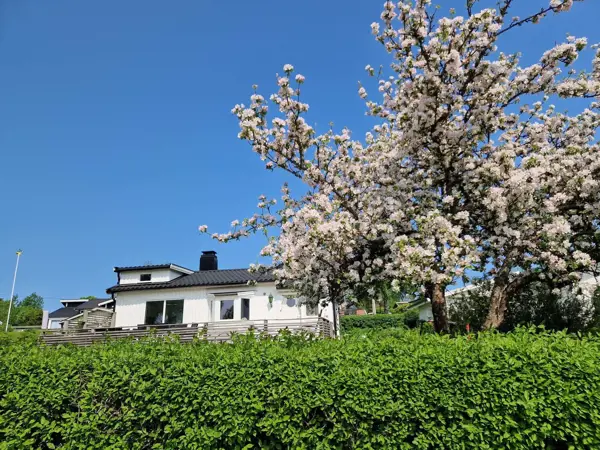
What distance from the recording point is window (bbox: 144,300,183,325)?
65.1 feet

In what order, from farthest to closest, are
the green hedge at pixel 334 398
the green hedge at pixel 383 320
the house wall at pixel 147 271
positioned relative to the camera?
the green hedge at pixel 383 320 → the house wall at pixel 147 271 → the green hedge at pixel 334 398

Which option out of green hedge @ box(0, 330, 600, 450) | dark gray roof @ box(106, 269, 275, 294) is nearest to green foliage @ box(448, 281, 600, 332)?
green hedge @ box(0, 330, 600, 450)

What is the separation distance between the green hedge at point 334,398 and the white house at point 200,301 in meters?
14.7

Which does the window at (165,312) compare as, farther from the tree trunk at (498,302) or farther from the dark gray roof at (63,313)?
the dark gray roof at (63,313)

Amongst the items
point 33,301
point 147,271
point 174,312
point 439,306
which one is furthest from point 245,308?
point 33,301

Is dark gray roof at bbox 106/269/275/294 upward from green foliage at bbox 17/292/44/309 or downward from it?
downward

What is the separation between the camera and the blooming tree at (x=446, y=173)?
6.92 m

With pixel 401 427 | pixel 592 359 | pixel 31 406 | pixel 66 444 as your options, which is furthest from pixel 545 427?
pixel 31 406

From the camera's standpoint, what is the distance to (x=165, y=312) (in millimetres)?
19906

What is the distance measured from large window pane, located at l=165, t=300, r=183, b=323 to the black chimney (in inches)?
179

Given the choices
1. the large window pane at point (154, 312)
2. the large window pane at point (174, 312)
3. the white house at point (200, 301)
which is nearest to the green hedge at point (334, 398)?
the white house at point (200, 301)

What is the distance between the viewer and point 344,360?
389cm

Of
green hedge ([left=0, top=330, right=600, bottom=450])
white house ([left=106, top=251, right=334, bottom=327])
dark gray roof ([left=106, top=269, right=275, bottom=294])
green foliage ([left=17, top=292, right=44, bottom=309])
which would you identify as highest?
green foliage ([left=17, top=292, right=44, bottom=309])

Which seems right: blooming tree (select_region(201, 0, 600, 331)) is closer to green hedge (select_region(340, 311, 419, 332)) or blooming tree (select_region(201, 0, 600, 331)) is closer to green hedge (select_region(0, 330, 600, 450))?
green hedge (select_region(0, 330, 600, 450))
